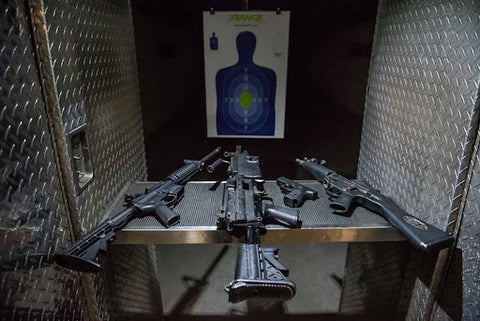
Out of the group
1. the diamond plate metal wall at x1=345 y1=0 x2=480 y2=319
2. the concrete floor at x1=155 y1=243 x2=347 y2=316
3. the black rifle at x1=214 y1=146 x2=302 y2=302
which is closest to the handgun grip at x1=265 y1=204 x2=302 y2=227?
the black rifle at x1=214 y1=146 x2=302 y2=302

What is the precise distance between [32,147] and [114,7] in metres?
0.80

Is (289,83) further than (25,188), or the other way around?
(289,83)

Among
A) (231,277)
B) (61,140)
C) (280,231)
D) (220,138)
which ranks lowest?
(231,277)

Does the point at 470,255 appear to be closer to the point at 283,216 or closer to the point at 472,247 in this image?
the point at 472,247

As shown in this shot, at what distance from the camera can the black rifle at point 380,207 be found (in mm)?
895

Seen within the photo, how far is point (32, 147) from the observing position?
754 millimetres

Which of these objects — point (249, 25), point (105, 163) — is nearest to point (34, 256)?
point (105, 163)

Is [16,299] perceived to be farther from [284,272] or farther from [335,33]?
[335,33]

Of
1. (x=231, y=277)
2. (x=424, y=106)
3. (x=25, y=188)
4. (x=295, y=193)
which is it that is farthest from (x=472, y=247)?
(x=231, y=277)

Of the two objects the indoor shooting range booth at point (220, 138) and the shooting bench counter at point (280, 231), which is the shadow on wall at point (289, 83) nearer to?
the indoor shooting range booth at point (220, 138)

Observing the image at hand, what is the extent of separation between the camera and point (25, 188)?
73cm

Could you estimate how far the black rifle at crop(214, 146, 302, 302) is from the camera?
75 centimetres

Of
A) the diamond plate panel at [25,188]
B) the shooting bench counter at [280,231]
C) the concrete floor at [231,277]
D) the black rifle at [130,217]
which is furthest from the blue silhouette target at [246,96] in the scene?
the concrete floor at [231,277]

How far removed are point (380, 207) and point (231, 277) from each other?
127cm
